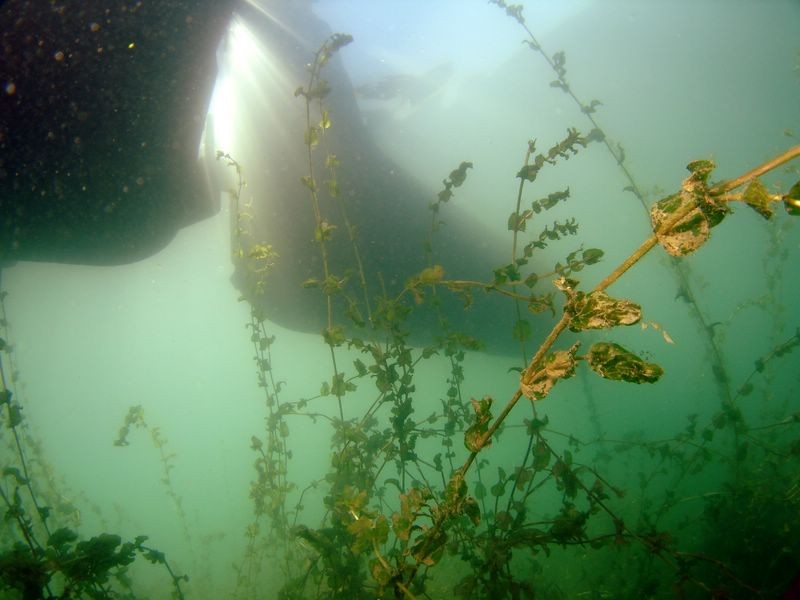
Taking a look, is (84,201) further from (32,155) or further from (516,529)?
(516,529)

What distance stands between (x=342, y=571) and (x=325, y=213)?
5115 millimetres

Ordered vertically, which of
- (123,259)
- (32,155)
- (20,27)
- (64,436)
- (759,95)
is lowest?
(64,436)

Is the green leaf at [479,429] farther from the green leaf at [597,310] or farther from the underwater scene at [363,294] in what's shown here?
the green leaf at [597,310]

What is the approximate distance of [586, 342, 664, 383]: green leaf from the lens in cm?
90

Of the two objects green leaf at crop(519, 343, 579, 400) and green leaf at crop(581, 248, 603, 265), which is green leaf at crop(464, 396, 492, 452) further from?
green leaf at crop(581, 248, 603, 265)

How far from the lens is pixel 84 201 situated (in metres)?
4.54

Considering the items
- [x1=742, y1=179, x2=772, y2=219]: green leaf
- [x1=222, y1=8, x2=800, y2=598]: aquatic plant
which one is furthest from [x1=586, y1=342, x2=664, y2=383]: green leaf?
[x1=742, y1=179, x2=772, y2=219]: green leaf

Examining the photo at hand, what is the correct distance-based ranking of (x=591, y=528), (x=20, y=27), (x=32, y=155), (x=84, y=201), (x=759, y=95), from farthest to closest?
1. (x=759, y=95)
2. (x=591, y=528)
3. (x=84, y=201)
4. (x=32, y=155)
5. (x=20, y=27)

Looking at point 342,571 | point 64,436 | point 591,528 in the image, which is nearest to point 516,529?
point 342,571

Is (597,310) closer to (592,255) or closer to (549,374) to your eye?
(549,374)

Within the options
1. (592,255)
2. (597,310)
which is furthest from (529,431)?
(597,310)

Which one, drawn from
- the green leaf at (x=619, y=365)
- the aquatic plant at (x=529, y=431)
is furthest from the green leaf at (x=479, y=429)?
the green leaf at (x=619, y=365)

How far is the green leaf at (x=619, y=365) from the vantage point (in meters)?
0.90

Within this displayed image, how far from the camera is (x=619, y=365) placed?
3.05 feet
